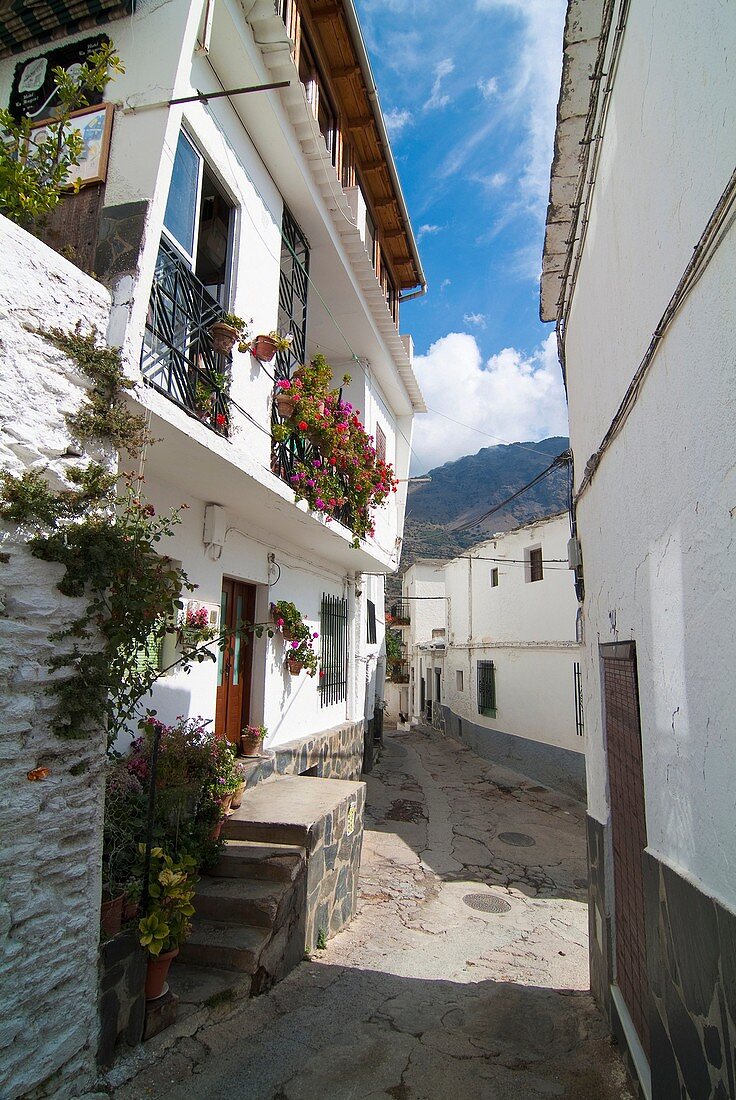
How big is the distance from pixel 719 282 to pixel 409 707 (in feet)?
109

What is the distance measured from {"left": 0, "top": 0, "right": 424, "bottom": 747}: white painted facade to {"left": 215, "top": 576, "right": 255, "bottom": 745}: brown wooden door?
0.14m

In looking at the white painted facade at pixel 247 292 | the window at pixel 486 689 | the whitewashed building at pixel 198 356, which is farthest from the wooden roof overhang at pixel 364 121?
the window at pixel 486 689

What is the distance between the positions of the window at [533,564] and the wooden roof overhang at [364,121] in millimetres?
7676

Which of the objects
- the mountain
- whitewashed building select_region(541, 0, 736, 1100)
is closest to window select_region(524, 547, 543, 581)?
whitewashed building select_region(541, 0, 736, 1100)

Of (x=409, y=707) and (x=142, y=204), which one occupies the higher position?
(x=142, y=204)

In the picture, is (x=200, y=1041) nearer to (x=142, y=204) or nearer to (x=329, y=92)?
(x=142, y=204)

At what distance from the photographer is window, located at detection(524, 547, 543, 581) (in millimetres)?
16031

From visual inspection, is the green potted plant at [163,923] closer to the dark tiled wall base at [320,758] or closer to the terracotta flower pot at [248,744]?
the dark tiled wall base at [320,758]

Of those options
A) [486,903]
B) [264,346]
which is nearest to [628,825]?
[486,903]

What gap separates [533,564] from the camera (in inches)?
643

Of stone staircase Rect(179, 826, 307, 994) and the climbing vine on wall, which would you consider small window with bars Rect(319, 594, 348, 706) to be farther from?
the climbing vine on wall

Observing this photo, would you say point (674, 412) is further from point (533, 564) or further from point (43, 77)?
point (533, 564)

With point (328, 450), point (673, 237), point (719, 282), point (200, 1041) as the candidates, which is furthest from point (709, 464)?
point (328, 450)

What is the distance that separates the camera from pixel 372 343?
32.2 ft
